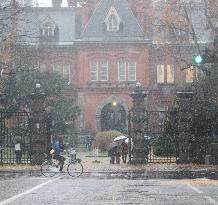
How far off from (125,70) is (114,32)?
3.94 m

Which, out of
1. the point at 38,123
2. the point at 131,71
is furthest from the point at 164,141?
the point at 131,71

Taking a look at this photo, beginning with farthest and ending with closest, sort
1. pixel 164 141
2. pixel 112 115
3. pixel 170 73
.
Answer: pixel 170 73
pixel 112 115
pixel 164 141

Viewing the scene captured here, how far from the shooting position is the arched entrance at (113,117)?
176 ft

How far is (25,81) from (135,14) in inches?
801

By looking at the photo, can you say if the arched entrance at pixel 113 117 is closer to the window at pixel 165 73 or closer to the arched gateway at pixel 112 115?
the arched gateway at pixel 112 115

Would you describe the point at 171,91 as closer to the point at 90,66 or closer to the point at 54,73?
the point at 90,66

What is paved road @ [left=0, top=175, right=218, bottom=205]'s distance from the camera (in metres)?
14.2

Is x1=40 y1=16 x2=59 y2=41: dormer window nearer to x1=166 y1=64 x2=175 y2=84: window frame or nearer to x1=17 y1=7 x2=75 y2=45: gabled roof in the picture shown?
x1=17 y1=7 x2=75 y2=45: gabled roof

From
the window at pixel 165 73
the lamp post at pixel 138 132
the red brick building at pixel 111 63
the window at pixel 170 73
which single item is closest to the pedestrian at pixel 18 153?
the lamp post at pixel 138 132

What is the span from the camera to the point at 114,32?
195 feet

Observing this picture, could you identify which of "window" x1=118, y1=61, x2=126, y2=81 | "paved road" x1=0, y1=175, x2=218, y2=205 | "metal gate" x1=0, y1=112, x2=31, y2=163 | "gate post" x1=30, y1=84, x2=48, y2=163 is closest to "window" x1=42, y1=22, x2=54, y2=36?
"window" x1=118, y1=61, x2=126, y2=81

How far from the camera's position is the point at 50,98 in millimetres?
52906

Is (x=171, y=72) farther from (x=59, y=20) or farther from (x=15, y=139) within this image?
(x=15, y=139)

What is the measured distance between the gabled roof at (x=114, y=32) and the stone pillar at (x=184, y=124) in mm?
29621
